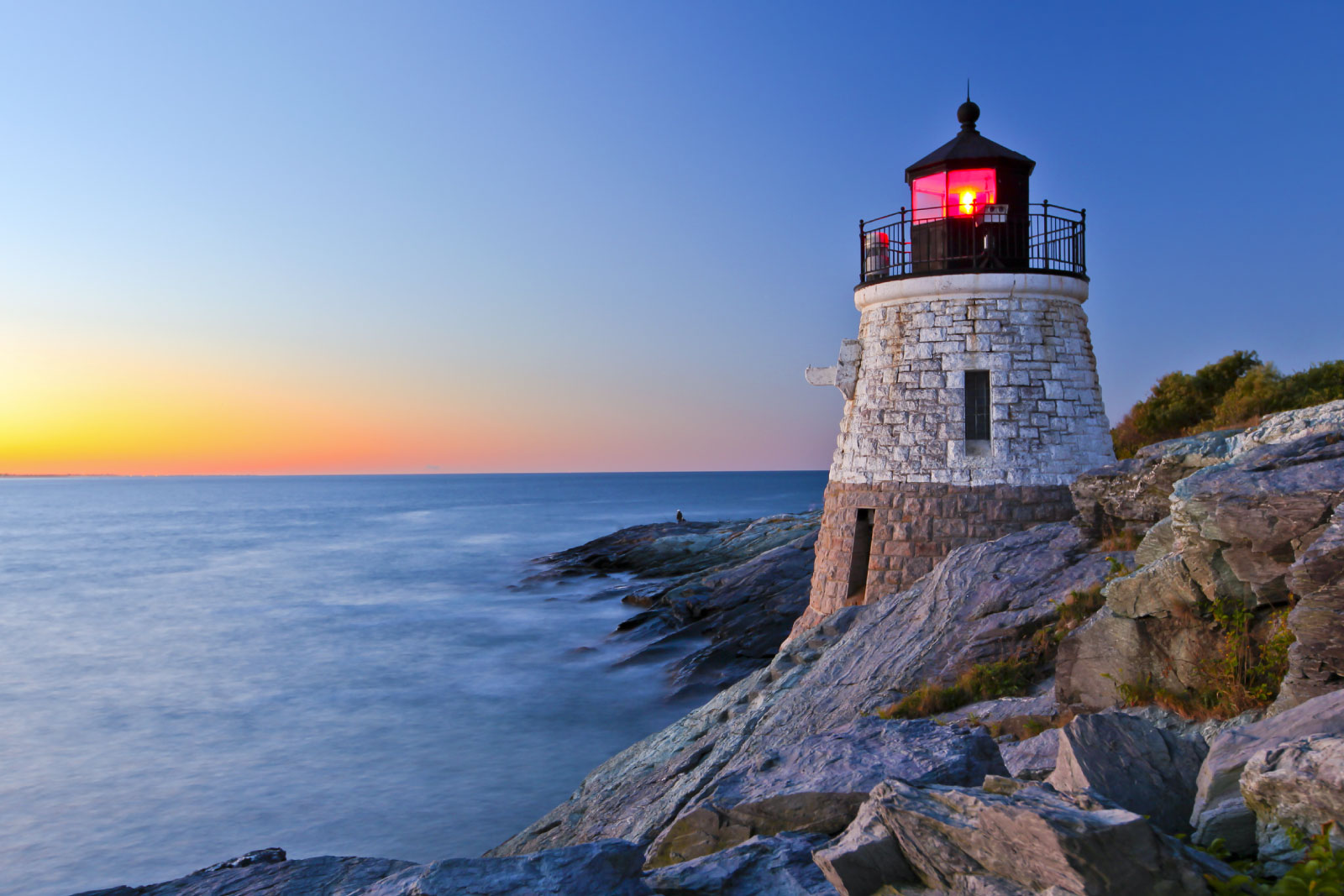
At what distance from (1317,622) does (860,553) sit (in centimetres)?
769

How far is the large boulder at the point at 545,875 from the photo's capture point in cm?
402

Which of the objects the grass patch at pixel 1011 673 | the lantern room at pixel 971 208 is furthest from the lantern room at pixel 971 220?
the grass patch at pixel 1011 673

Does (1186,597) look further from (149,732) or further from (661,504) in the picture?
(661,504)

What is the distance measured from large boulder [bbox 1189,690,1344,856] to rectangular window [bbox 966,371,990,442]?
7.26 m

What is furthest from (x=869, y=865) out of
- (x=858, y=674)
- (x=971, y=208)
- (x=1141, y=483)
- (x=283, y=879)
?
(x=971, y=208)

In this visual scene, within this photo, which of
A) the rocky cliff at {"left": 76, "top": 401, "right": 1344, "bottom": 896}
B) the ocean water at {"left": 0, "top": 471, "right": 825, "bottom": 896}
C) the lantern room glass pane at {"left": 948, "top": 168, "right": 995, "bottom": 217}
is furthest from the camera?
the ocean water at {"left": 0, "top": 471, "right": 825, "bottom": 896}

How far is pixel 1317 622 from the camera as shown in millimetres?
4520

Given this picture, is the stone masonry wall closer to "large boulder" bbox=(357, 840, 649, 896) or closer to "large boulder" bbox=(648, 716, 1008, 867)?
"large boulder" bbox=(648, 716, 1008, 867)

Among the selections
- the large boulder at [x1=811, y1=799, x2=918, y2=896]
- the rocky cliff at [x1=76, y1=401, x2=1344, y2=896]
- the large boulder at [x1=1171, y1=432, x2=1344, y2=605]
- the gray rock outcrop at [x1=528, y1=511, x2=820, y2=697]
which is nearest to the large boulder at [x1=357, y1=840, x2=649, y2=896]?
the rocky cliff at [x1=76, y1=401, x2=1344, y2=896]

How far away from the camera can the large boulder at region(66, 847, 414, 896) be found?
587 centimetres

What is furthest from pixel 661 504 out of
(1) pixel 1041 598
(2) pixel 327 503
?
(1) pixel 1041 598

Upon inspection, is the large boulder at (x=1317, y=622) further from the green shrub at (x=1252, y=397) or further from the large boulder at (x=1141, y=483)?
the green shrub at (x=1252, y=397)

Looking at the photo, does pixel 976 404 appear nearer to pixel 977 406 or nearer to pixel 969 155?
pixel 977 406

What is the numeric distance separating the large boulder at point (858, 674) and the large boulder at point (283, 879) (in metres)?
2.22
